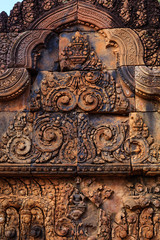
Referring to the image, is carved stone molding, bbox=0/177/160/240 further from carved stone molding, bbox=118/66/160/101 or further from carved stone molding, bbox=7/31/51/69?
carved stone molding, bbox=7/31/51/69

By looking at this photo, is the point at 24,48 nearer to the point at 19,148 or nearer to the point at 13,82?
the point at 13,82

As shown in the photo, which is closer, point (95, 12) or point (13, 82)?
point (13, 82)

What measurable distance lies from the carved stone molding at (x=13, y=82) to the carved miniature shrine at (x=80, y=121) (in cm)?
2

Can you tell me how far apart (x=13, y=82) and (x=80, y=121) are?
1174 millimetres

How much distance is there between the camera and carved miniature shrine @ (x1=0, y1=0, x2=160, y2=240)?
7.05m

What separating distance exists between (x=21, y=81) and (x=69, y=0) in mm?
1522

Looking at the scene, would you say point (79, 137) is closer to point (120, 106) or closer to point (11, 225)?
point (120, 106)

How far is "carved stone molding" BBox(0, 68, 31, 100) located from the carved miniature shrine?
16 millimetres

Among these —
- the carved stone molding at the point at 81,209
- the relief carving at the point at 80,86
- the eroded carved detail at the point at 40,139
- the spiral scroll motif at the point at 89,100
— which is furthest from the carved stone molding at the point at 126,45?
the carved stone molding at the point at 81,209

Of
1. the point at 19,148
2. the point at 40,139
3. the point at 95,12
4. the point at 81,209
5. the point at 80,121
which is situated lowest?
the point at 81,209

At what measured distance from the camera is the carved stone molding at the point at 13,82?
284 inches

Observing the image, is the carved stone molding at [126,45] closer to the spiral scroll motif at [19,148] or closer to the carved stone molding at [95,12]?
the carved stone molding at [95,12]

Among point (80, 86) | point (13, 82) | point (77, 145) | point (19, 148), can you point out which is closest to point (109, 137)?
point (77, 145)

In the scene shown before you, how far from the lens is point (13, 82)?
7.24 meters
